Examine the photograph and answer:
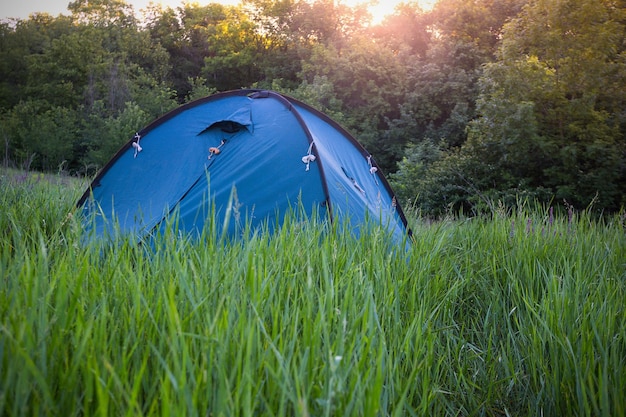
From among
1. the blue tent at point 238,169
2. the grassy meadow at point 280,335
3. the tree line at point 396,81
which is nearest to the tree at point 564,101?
the tree line at point 396,81

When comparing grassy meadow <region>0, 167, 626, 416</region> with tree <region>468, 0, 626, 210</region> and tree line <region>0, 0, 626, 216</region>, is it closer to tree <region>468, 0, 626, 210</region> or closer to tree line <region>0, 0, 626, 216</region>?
tree line <region>0, 0, 626, 216</region>

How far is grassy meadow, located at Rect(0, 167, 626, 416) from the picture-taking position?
71 cm

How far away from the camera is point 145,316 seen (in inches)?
36.0

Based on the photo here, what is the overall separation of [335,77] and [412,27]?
13.4 feet

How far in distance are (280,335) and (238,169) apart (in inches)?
97.2

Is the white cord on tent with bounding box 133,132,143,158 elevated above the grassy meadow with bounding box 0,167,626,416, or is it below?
above

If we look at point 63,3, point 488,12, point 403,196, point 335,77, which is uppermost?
point 63,3

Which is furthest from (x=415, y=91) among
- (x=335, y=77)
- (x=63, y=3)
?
(x=63, y=3)

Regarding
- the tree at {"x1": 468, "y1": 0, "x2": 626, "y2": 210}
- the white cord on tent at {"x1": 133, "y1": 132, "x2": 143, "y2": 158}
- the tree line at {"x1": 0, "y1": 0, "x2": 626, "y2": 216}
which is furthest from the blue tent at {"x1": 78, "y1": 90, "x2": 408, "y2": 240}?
the tree at {"x1": 468, "y1": 0, "x2": 626, "y2": 210}

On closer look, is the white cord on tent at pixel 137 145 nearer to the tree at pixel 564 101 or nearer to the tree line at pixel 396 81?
the tree line at pixel 396 81

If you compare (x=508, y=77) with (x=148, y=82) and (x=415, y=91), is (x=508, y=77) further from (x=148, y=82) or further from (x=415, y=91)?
(x=148, y=82)

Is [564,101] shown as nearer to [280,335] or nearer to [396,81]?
[396,81]

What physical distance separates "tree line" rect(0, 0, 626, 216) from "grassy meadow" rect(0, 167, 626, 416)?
199 cm

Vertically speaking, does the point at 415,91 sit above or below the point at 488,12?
below
